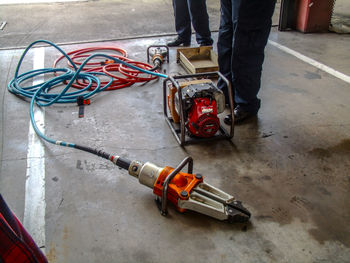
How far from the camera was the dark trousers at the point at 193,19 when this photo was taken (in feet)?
12.4

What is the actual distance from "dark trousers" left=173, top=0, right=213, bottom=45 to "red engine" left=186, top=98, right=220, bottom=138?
78.1 inches

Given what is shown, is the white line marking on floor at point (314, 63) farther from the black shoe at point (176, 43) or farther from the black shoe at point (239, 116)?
the black shoe at point (239, 116)

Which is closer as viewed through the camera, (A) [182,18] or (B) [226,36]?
(B) [226,36]

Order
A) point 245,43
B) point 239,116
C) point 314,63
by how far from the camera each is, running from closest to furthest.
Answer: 1. point 245,43
2. point 239,116
3. point 314,63

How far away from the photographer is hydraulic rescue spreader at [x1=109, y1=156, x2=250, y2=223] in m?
1.62

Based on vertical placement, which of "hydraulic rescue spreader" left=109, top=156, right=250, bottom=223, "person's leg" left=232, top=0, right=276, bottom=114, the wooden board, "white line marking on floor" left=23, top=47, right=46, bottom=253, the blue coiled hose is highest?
"person's leg" left=232, top=0, right=276, bottom=114

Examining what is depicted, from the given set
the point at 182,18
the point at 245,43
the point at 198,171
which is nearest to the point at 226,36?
the point at 245,43

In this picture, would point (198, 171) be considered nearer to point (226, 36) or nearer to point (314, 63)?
point (226, 36)

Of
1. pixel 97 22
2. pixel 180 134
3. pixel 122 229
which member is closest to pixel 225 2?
pixel 180 134

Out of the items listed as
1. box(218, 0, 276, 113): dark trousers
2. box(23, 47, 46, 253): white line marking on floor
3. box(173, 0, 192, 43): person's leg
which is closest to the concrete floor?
box(23, 47, 46, 253): white line marking on floor

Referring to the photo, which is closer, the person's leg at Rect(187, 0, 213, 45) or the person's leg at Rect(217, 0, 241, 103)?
the person's leg at Rect(217, 0, 241, 103)

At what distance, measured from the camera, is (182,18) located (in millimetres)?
4105

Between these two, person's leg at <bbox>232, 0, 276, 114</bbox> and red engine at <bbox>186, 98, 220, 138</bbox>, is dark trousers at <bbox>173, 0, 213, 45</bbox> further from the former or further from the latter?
red engine at <bbox>186, 98, 220, 138</bbox>

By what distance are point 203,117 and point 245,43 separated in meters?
0.65
